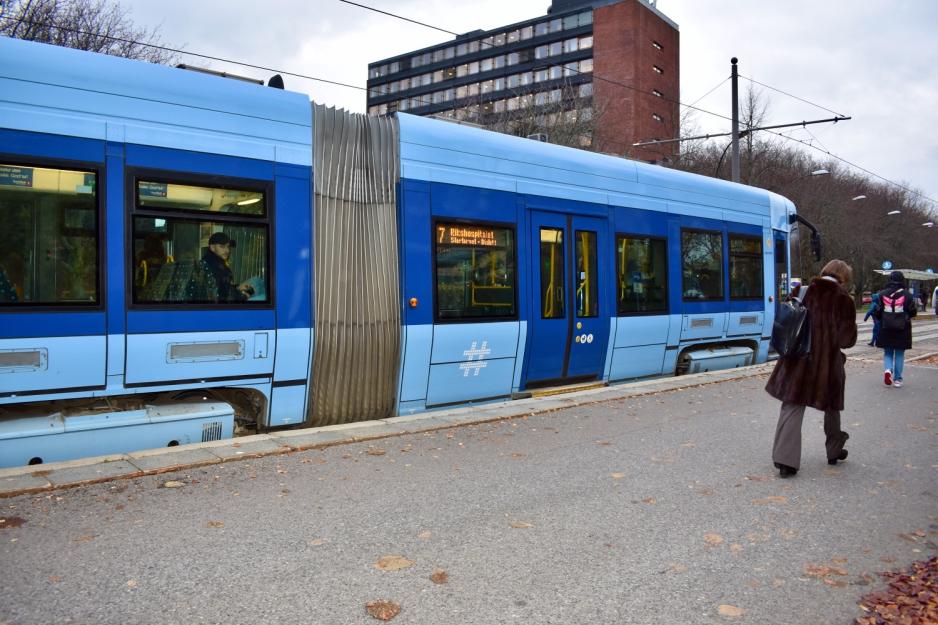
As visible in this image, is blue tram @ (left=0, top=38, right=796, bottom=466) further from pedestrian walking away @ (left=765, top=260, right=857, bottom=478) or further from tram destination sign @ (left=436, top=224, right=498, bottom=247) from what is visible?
pedestrian walking away @ (left=765, top=260, right=857, bottom=478)

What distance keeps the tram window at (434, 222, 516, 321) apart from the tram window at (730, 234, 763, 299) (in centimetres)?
553

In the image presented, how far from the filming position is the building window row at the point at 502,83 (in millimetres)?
76062

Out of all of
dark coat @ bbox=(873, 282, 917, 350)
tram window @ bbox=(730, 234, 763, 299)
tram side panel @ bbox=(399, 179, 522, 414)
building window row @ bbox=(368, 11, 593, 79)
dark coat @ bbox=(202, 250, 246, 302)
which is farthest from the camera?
building window row @ bbox=(368, 11, 593, 79)

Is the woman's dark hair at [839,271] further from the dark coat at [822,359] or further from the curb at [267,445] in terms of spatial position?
the curb at [267,445]

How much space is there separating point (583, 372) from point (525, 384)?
108 cm

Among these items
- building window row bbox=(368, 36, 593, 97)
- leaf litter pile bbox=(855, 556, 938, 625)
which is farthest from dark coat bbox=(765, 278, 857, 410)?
building window row bbox=(368, 36, 593, 97)

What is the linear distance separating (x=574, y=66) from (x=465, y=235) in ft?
243

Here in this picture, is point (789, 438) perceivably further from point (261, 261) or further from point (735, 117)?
point (735, 117)

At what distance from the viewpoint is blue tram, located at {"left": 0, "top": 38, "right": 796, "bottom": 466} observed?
17.6 ft

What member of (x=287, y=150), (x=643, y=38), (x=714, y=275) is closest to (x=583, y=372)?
(x=714, y=275)

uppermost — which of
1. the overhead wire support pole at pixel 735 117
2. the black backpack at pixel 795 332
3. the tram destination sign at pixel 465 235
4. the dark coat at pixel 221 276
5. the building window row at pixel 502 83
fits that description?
the building window row at pixel 502 83

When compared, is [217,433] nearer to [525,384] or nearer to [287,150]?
[287,150]

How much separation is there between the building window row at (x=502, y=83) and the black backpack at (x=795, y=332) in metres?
69.9

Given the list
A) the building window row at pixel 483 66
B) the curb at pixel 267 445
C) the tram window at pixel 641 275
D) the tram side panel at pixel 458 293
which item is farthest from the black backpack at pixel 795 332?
the building window row at pixel 483 66
